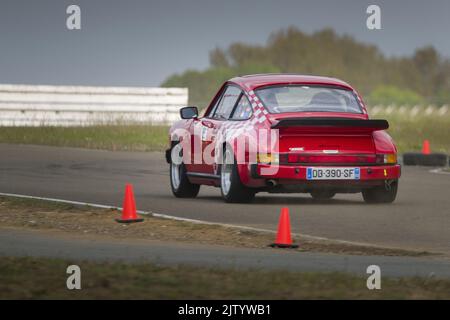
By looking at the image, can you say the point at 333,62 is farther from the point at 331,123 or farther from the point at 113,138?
the point at 331,123

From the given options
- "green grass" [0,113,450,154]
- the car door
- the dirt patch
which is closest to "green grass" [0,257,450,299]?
the dirt patch

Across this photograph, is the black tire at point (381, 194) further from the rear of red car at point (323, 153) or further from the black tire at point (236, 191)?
the black tire at point (236, 191)

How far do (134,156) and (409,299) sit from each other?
19.9m

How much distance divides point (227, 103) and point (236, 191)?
65.5 inches

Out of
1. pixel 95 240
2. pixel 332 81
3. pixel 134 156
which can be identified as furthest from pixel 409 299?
pixel 134 156

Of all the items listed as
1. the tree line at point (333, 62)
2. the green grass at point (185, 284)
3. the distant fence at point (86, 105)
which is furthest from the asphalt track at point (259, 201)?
the tree line at point (333, 62)

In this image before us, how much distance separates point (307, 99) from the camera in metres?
17.1

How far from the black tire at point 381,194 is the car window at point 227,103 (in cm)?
→ 219

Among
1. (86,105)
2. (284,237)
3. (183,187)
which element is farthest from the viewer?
(86,105)

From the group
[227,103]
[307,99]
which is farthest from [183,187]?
[307,99]

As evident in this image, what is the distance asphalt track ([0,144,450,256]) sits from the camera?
14406mm

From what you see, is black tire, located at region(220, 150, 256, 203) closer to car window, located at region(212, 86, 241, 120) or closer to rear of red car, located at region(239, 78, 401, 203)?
rear of red car, located at region(239, 78, 401, 203)

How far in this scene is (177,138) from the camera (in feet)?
61.8

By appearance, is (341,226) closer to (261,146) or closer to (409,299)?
(261,146)
